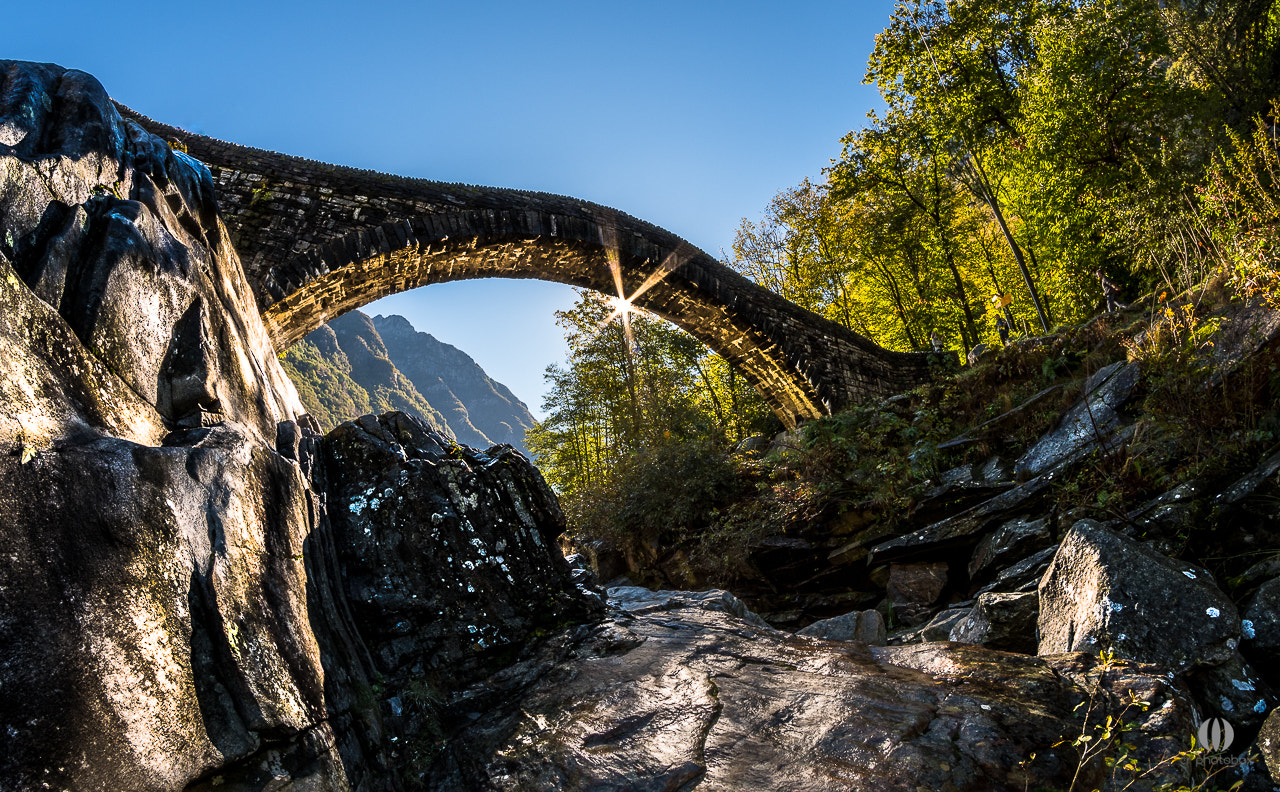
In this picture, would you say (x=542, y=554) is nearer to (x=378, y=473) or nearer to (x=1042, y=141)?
(x=378, y=473)

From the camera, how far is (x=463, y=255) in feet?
34.6

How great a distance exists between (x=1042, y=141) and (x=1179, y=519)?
45.3 ft

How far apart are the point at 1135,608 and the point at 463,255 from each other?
9.89 meters

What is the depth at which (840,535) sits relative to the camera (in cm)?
820

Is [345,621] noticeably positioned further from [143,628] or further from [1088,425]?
[1088,425]

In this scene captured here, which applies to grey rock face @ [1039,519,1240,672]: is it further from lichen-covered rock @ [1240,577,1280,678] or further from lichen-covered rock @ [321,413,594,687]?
lichen-covered rock @ [321,413,594,687]

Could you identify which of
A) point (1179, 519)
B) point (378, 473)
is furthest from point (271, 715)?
point (1179, 519)

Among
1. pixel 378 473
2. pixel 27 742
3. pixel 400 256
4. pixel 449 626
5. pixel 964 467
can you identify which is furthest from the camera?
pixel 400 256

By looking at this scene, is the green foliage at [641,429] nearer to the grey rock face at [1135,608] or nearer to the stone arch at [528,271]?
the stone arch at [528,271]

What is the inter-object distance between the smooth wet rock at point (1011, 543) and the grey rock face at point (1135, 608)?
2.27 metres

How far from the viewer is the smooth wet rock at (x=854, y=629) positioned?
473cm

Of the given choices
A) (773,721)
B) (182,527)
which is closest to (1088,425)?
(773,721)

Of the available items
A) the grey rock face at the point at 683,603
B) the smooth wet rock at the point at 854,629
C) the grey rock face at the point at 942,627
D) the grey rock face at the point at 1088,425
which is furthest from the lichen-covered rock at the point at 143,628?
the grey rock face at the point at 1088,425

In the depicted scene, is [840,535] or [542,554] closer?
[542,554]
